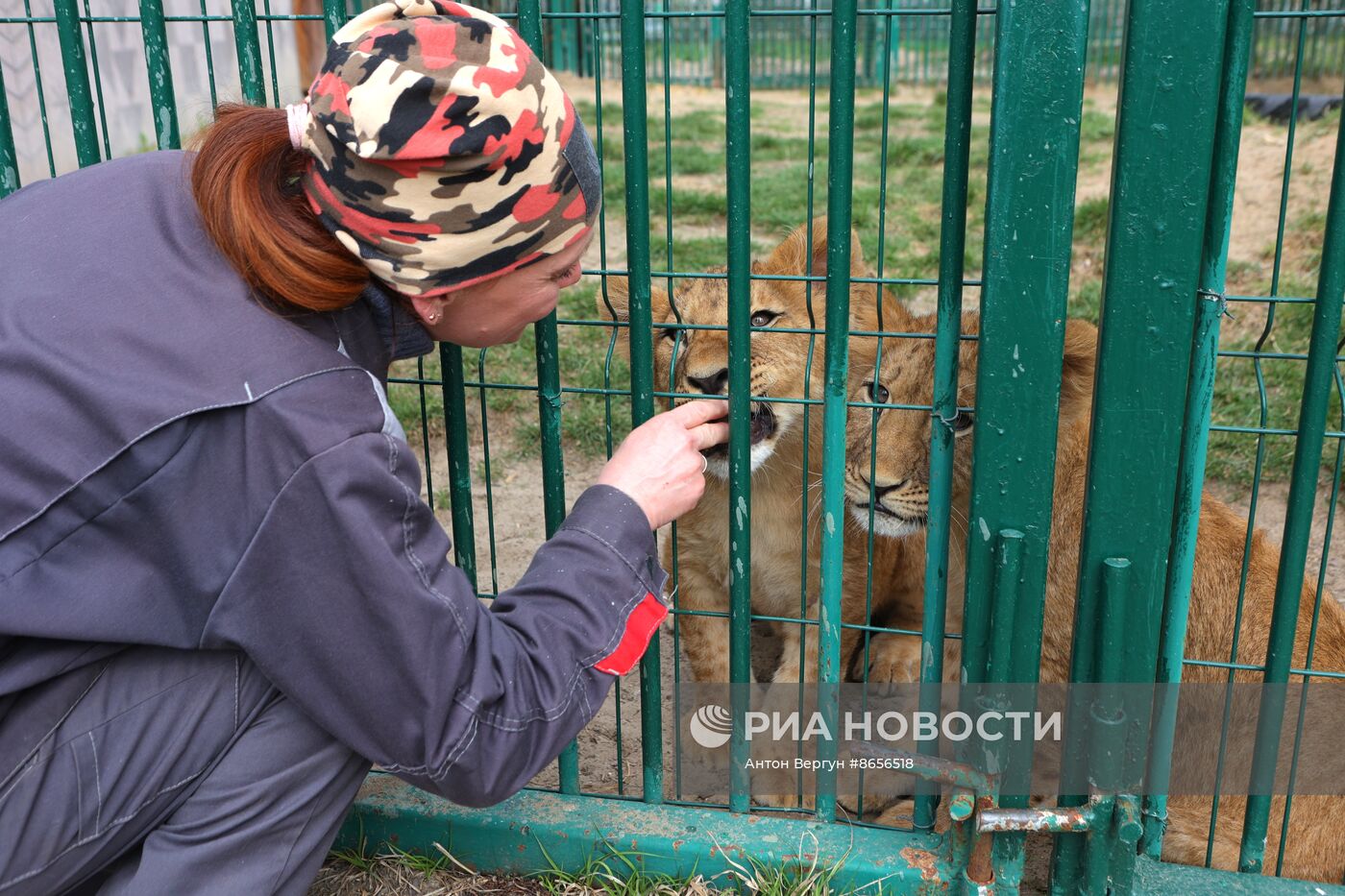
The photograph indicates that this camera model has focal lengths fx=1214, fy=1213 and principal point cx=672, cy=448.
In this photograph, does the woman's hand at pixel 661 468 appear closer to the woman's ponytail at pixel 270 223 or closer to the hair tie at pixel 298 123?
the woman's ponytail at pixel 270 223

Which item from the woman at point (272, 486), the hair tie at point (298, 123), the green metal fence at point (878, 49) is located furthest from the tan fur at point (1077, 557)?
the green metal fence at point (878, 49)

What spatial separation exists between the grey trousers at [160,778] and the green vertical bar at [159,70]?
120 centimetres

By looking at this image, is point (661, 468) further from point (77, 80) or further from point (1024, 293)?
point (77, 80)

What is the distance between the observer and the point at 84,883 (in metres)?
2.16

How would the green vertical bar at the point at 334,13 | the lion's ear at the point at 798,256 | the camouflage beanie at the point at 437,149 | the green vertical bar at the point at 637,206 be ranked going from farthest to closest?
the lion's ear at the point at 798,256, the green vertical bar at the point at 334,13, the green vertical bar at the point at 637,206, the camouflage beanie at the point at 437,149

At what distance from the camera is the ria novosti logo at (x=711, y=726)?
3299 mm

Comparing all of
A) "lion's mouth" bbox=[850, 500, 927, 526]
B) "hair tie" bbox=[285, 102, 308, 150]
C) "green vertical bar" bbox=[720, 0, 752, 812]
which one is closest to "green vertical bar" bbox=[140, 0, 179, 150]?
"hair tie" bbox=[285, 102, 308, 150]

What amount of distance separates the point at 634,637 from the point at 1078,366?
5.20 ft

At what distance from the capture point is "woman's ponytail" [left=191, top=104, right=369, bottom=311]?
1.79 m

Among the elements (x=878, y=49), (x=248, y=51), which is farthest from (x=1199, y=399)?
(x=878, y=49)

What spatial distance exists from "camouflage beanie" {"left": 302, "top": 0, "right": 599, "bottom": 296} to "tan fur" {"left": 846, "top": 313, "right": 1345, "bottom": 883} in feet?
5.37

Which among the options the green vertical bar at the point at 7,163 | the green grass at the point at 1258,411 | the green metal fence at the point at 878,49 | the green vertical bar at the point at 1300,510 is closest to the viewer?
the green vertical bar at the point at 1300,510

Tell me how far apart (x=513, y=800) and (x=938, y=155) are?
918 cm

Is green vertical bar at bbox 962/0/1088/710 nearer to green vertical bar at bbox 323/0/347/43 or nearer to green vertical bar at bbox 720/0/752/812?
green vertical bar at bbox 720/0/752/812
